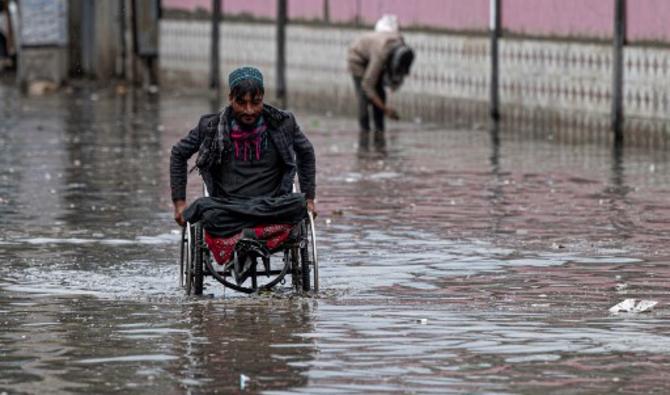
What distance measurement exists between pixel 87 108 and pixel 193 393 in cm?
2336

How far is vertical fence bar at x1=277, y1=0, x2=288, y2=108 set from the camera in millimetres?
33094

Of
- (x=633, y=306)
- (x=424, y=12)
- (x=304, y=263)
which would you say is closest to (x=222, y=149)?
(x=304, y=263)

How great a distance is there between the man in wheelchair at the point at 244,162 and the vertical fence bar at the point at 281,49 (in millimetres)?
20434

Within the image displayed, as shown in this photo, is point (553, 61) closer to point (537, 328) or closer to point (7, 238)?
point (7, 238)

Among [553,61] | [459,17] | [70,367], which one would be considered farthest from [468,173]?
[70,367]

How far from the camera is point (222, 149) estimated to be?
1242 centimetres

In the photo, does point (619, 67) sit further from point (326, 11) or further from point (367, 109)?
point (326, 11)

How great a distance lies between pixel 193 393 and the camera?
30.2ft

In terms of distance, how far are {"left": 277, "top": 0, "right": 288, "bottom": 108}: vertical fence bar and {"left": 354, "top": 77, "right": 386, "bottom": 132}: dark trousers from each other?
623 cm

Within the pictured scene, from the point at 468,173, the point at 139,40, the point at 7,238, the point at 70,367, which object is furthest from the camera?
the point at 139,40

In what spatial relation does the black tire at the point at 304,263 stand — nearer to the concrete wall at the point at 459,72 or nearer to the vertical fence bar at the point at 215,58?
the concrete wall at the point at 459,72

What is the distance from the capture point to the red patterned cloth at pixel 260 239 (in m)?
12.2

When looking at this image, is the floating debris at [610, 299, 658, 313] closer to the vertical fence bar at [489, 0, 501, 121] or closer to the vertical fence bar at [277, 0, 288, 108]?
the vertical fence bar at [489, 0, 501, 121]

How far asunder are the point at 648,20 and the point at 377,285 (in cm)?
1207
